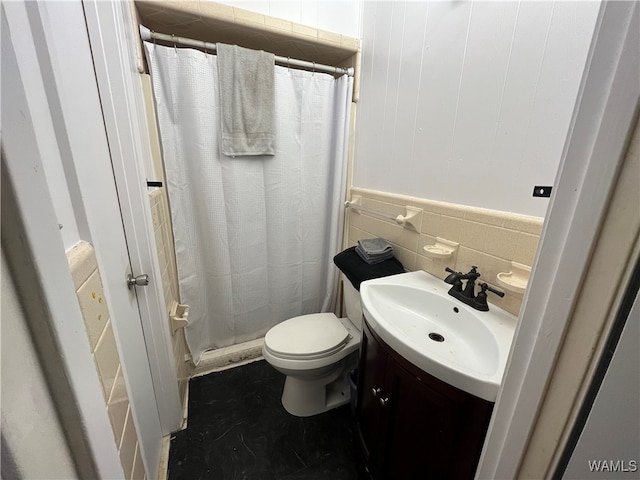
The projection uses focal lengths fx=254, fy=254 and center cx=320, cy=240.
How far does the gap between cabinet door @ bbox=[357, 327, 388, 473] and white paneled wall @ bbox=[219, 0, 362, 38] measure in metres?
1.61

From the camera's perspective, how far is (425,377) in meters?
0.69

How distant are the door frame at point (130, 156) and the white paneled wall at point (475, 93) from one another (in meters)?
1.11

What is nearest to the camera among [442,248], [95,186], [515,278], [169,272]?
[95,186]

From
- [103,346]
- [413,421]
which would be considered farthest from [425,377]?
[103,346]

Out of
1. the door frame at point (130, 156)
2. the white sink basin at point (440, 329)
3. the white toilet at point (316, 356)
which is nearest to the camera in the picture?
the white sink basin at point (440, 329)

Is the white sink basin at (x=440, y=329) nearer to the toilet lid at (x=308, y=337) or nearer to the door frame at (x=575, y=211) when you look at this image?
the door frame at (x=575, y=211)

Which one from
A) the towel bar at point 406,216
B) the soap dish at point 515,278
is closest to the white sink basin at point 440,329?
the soap dish at point 515,278

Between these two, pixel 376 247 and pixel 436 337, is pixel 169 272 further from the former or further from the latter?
pixel 436 337

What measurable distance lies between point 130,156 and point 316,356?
3.63 ft

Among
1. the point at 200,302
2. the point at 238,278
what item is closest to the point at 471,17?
the point at 238,278

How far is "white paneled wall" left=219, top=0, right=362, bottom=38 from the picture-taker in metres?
1.29

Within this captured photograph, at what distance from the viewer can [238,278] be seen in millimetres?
1621

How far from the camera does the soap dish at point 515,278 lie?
29.9 inches

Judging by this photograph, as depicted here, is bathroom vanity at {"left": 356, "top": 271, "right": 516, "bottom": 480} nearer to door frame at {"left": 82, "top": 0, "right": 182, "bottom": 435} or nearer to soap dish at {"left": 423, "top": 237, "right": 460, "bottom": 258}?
soap dish at {"left": 423, "top": 237, "right": 460, "bottom": 258}
